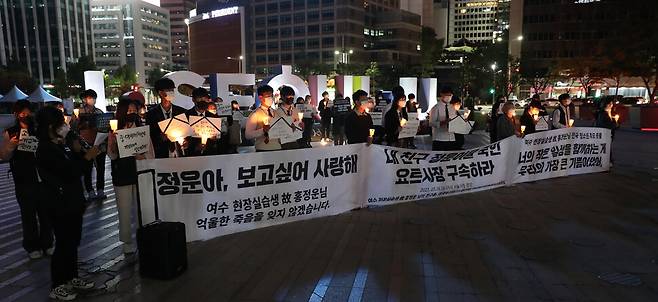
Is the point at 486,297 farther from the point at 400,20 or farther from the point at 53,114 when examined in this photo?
the point at 400,20

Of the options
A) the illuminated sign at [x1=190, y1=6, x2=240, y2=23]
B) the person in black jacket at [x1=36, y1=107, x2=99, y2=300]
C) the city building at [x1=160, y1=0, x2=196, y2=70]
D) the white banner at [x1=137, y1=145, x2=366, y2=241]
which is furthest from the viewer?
the city building at [x1=160, y1=0, x2=196, y2=70]

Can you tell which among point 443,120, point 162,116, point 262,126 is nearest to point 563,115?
point 443,120

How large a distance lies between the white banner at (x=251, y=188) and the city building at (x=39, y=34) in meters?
119

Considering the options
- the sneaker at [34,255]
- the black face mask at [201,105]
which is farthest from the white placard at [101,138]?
the black face mask at [201,105]

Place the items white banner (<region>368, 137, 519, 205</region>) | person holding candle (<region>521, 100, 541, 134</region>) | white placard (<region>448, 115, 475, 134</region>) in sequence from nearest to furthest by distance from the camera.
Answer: white banner (<region>368, 137, 519, 205</region>) < white placard (<region>448, 115, 475, 134</region>) < person holding candle (<region>521, 100, 541, 134</region>)

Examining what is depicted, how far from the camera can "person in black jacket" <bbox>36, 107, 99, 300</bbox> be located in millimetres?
4094

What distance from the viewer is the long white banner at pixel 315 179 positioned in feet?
18.7

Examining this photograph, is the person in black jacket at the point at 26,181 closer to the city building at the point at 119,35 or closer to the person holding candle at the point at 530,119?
the person holding candle at the point at 530,119

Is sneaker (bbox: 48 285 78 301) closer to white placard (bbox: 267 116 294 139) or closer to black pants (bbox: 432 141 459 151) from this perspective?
white placard (bbox: 267 116 294 139)

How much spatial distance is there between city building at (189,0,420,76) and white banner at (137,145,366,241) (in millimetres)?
86721

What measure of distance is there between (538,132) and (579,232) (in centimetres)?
348

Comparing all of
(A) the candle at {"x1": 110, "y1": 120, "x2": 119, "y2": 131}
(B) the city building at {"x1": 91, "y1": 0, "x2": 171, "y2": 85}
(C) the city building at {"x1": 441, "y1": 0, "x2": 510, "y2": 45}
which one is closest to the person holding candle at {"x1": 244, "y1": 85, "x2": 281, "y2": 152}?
(A) the candle at {"x1": 110, "y1": 120, "x2": 119, "y2": 131}

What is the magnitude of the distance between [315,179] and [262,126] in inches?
45.1

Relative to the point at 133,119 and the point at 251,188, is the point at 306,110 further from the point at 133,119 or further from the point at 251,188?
the point at 133,119
